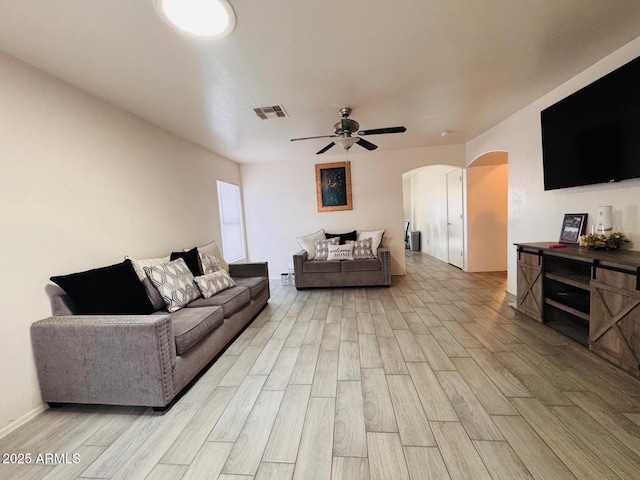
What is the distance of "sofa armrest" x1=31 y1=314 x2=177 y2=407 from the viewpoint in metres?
1.64

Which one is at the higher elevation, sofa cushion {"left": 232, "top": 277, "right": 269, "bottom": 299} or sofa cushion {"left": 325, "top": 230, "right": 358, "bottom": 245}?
sofa cushion {"left": 325, "top": 230, "right": 358, "bottom": 245}

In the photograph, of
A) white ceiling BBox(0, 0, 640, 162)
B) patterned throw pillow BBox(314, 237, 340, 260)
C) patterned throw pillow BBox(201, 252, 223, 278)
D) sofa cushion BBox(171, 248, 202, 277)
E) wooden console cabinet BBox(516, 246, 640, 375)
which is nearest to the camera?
white ceiling BBox(0, 0, 640, 162)

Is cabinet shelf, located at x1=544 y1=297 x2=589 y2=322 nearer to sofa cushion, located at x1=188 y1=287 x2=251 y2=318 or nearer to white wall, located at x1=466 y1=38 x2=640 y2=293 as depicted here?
white wall, located at x1=466 y1=38 x2=640 y2=293

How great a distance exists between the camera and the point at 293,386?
188 cm

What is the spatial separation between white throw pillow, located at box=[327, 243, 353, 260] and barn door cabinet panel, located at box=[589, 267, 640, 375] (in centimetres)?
292

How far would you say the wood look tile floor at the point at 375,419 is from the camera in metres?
1.25

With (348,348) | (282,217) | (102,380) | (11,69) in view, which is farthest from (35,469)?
(282,217)

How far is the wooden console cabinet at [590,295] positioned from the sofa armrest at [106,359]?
10.2 feet

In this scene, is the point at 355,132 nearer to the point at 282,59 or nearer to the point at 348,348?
the point at 282,59


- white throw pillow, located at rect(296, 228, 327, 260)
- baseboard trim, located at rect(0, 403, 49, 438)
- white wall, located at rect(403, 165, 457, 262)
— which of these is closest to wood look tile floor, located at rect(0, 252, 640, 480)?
baseboard trim, located at rect(0, 403, 49, 438)

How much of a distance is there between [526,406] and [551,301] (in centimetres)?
144

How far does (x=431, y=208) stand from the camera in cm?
682

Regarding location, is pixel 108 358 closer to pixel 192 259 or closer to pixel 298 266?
pixel 192 259

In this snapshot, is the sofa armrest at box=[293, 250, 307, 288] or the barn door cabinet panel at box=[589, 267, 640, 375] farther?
the sofa armrest at box=[293, 250, 307, 288]
